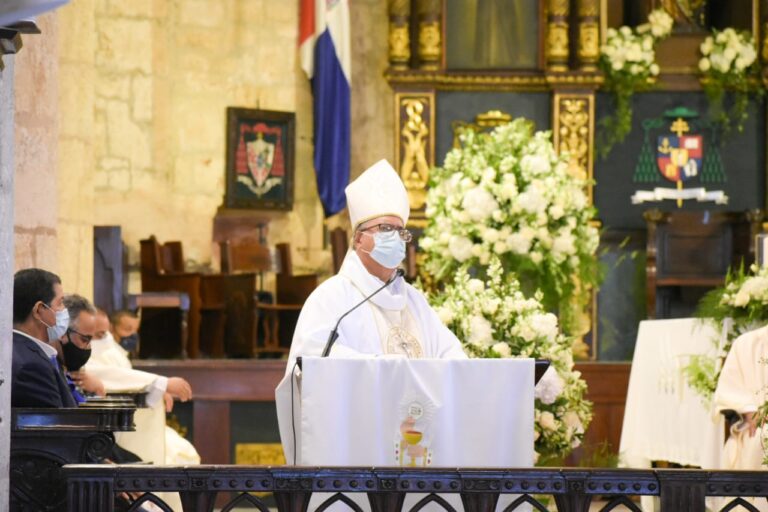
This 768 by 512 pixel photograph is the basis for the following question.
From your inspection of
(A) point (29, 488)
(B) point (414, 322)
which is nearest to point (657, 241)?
(B) point (414, 322)

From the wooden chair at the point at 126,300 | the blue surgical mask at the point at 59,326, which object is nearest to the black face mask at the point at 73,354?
the blue surgical mask at the point at 59,326

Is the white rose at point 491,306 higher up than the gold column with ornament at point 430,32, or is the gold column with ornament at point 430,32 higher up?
the gold column with ornament at point 430,32

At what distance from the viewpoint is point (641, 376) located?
9250mm

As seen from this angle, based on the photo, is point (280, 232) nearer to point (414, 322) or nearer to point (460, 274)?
point (460, 274)

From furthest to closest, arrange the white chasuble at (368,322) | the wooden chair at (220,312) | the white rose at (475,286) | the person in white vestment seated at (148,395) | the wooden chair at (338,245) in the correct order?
the wooden chair at (338,245) → the wooden chair at (220,312) → the person in white vestment seated at (148,395) → the white rose at (475,286) → the white chasuble at (368,322)

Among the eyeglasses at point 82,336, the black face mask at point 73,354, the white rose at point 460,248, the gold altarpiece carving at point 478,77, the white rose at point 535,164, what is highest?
the gold altarpiece carving at point 478,77

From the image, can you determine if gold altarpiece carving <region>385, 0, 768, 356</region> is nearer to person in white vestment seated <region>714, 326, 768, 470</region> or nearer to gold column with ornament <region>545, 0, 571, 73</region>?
gold column with ornament <region>545, 0, 571, 73</region>

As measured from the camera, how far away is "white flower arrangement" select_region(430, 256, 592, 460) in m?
7.07

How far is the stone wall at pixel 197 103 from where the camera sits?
1317 centimetres

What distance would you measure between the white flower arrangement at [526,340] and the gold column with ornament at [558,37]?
666cm

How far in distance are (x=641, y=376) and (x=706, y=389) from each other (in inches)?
50.5

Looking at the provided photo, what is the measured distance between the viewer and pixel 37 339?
5699mm

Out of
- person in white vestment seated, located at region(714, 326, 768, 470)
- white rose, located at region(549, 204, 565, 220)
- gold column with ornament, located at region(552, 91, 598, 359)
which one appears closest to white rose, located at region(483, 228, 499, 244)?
white rose, located at region(549, 204, 565, 220)

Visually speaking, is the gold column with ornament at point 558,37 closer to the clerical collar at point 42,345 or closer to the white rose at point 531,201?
the white rose at point 531,201
